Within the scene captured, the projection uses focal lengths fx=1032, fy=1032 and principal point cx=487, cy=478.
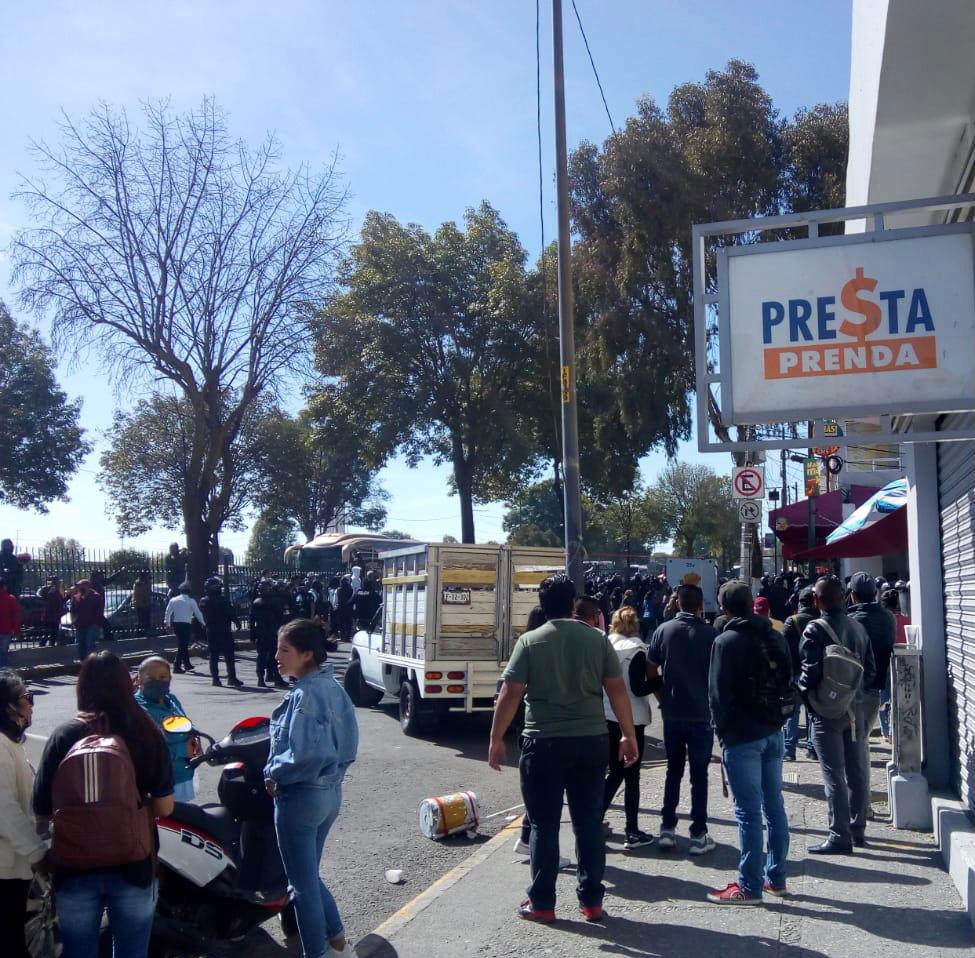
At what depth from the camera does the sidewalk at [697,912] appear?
5.16 metres

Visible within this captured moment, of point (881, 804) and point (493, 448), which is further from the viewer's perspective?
point (493, 448)

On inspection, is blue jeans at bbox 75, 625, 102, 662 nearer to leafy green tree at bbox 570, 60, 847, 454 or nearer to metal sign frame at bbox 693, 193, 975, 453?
leafy green tree at bbox 570, 60, 847, 454

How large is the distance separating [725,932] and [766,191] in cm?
1912

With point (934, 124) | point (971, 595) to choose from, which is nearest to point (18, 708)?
point (971, 595)

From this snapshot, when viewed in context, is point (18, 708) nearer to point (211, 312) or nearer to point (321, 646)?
point (321, 646)

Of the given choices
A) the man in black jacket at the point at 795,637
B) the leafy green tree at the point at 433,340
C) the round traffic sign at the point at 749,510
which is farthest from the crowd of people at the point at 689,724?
the leafy green tree at the point at 433,340

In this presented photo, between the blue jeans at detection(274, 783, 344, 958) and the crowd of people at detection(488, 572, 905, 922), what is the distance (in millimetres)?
1187

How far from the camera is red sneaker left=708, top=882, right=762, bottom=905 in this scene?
572 centimetres

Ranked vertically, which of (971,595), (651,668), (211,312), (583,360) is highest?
(211,312)

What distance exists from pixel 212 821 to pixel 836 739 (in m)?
3.98

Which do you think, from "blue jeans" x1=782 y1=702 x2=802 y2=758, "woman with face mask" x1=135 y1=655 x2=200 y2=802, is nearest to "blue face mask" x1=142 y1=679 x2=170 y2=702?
"woman with face mask" x1=135 y1=655 x2=200 y2=802

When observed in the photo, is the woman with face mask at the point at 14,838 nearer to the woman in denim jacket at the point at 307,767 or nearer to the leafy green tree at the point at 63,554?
the woman in denim jacket at the point at 307,767

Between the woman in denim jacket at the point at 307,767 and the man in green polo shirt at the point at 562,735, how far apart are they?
1.05 meters

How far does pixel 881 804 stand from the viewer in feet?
27.1
